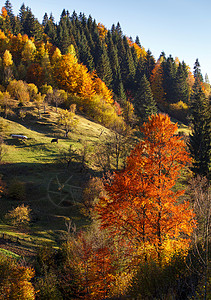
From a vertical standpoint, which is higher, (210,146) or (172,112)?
(172,112)

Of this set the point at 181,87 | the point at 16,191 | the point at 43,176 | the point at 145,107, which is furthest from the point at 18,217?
the point at 181,87

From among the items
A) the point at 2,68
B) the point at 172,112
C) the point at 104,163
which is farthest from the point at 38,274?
the point at 172,112

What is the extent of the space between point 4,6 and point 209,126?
16394 cm

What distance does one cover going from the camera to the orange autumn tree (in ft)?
51.0

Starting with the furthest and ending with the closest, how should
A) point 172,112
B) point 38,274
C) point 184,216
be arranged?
point 172,112
point 38,274
point 184,216

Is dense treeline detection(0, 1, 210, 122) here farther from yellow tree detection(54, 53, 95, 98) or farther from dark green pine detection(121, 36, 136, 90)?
yellow tree detection(54, 53, 95, 98)

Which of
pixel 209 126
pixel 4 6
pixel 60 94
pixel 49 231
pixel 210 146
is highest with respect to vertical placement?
pixel 4 6

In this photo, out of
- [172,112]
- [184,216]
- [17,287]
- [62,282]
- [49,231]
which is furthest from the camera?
[172,112]

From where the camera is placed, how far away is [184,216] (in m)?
15.4

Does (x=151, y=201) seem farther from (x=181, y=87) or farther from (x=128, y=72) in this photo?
(x=128, y=72)

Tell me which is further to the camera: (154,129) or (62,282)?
(62,282)

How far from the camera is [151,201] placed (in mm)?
15781

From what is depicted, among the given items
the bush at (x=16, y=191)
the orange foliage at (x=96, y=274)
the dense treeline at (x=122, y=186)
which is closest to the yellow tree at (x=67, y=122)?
the dense treeline at (x=122, y=186)

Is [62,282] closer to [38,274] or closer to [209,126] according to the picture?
[38,274]
